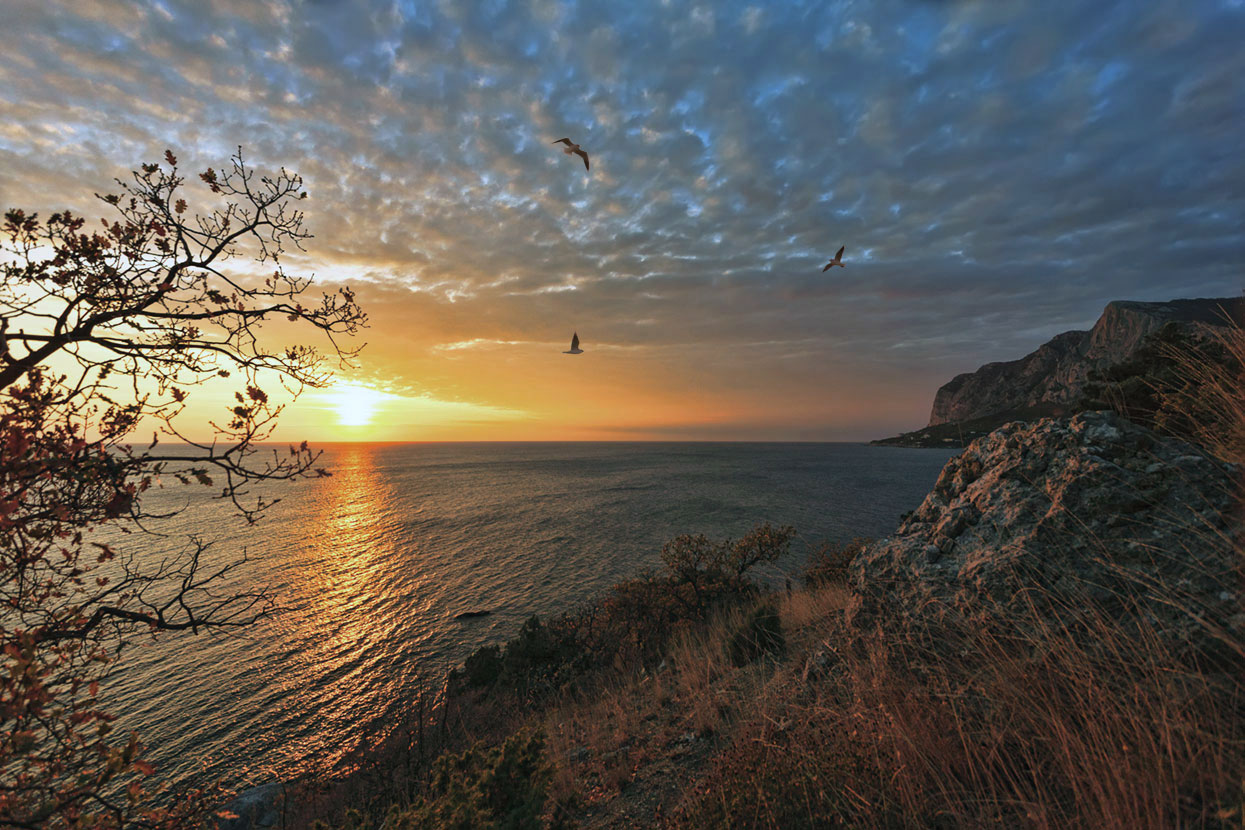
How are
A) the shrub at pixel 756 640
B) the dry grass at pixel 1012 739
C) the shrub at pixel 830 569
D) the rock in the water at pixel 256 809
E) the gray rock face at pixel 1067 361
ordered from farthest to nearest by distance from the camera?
the gray rock face at pixel 1067 361 < the shrub at pixel 830 569 < the rock in the water at pixel 256 809 < the shrub at pixel 756 640 < the dry grass at pixel 1012 739

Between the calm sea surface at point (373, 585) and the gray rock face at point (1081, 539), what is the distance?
8.89 meters

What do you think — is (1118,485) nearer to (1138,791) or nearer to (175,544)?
(1138,791)

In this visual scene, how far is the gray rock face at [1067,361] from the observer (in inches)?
4444

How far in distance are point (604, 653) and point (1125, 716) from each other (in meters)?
15.6

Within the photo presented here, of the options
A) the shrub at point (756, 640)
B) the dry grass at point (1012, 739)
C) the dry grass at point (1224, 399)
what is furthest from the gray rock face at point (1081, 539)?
the shrub at point (756, 640)

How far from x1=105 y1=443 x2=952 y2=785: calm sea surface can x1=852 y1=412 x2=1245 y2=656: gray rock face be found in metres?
8.89

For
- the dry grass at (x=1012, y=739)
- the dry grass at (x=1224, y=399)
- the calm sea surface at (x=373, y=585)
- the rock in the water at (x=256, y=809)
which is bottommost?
the calm sea surface at (x=373, y=585)

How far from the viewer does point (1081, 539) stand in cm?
440

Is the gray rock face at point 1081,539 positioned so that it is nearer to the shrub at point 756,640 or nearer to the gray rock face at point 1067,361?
the shrub at point 756,640

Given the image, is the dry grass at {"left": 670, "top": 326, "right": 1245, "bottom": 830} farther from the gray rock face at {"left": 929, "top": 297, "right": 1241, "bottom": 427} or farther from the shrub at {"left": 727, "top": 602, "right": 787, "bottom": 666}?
the gray rock face at {"left": 929, "top": 297, "right": 1241, "bottom": 427}

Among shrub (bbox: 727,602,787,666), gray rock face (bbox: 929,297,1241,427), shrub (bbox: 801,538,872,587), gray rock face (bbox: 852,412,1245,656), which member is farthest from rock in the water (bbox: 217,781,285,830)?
gray rock face (bbox: 929,297,1241,427)

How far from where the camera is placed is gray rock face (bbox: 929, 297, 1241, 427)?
113m

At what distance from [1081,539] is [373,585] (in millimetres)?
36307

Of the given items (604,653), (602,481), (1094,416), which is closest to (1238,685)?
(1094,416)
